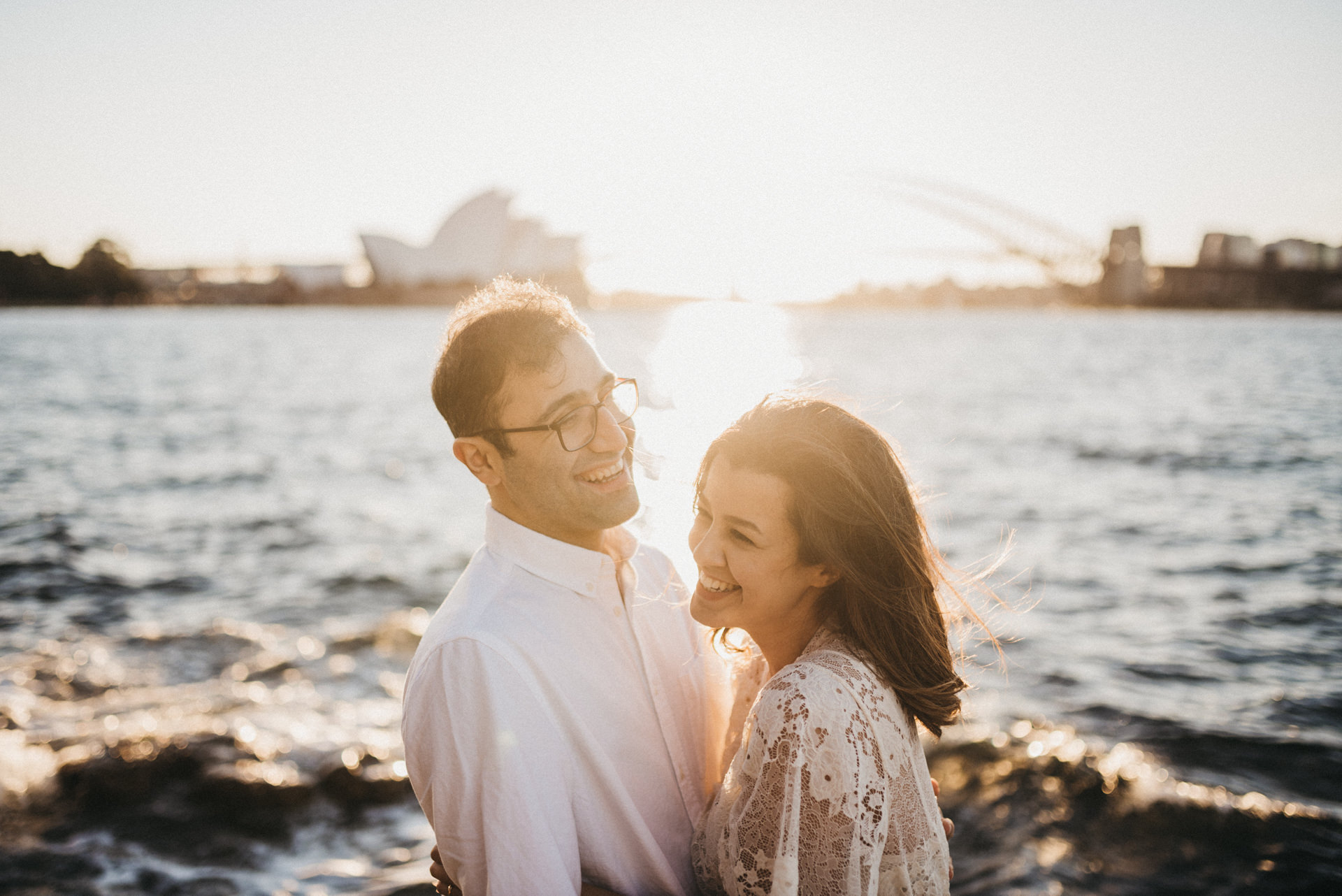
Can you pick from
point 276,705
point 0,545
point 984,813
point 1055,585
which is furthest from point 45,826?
Answer: point 1055,585

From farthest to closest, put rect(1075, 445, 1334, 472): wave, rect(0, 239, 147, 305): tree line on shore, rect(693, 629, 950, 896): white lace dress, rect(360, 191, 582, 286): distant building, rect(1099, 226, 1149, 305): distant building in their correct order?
1. rect(1099, 226, 1149, 305): distant building
2. rect(0, 239, 147, 305): tree line on shore
3. rect(360, 191, 582, 286): distant building
4. rect(1075, 445, 1334, 472): wave
5. rect(693, 629, 950, 896): white lace dress

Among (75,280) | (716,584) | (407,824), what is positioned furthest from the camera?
(75,280)

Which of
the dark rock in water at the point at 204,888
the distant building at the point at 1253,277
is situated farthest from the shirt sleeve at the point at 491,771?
the distant building at the point at 1253,277

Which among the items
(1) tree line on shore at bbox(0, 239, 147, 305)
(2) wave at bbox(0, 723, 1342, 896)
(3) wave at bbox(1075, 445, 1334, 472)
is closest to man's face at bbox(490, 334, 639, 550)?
(2) wave at bbox(0, 723, 1342, 896)

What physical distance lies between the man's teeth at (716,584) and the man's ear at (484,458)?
1.97ft

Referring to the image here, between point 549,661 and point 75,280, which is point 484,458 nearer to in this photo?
point 549,661

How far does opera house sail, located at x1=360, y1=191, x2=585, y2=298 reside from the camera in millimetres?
98750

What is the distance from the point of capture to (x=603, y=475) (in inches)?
88.3

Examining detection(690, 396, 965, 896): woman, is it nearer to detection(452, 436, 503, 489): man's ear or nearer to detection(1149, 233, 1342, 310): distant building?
detection(452, 436, 503, 489): man's ear

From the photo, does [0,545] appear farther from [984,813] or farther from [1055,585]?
[1055,585]

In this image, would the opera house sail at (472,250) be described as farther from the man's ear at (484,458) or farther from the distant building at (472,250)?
the man's ear at (484,458)

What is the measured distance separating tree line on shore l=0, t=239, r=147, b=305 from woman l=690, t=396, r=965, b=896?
4870 inches

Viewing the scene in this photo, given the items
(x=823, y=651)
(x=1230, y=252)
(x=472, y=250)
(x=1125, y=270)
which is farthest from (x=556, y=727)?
(x=1230, y=252)

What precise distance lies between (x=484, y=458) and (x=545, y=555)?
1.09 ft
